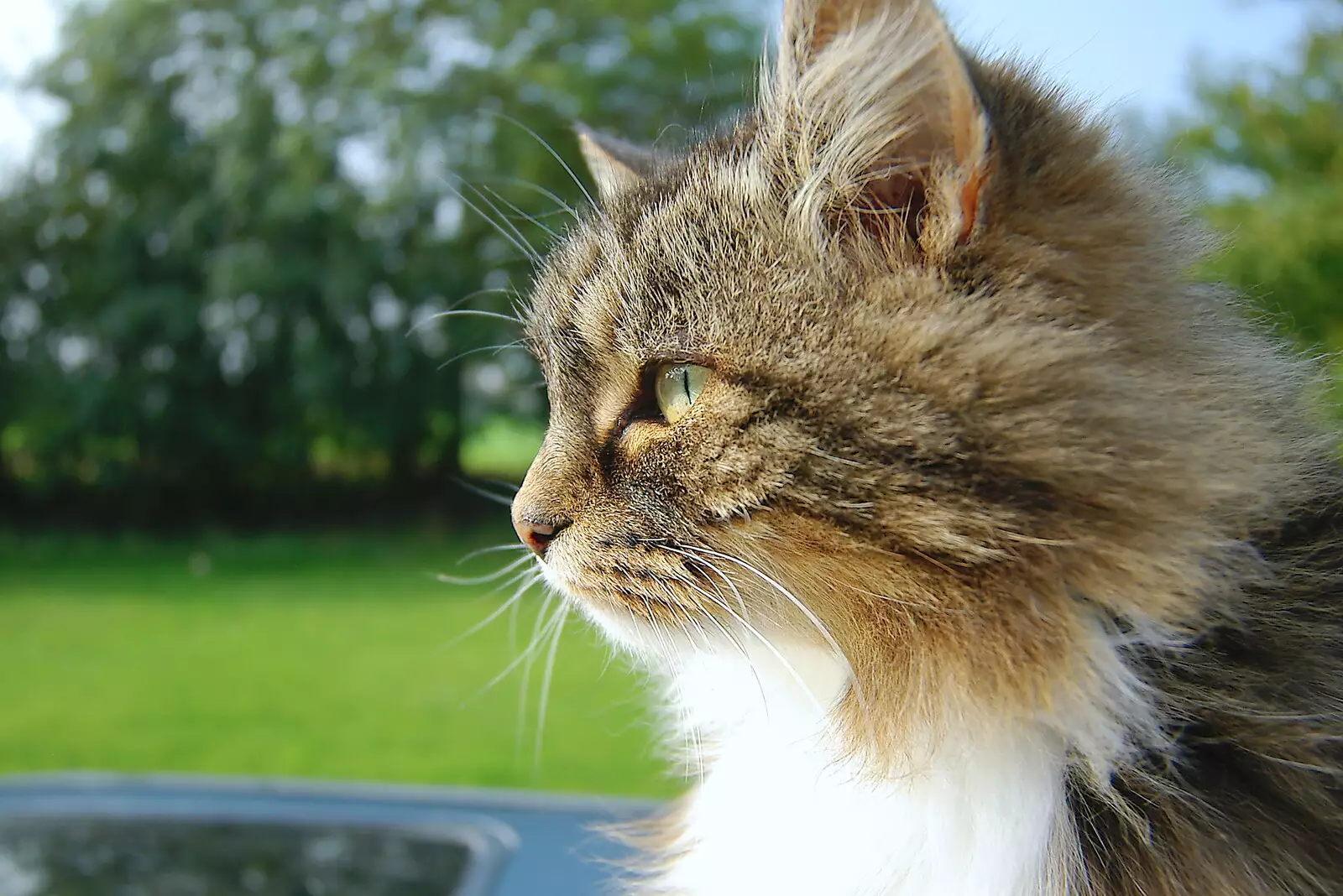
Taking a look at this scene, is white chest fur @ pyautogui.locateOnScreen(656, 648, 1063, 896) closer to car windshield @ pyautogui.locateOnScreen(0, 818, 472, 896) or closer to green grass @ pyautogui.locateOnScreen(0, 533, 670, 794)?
green grass @ pyautogui.locateOnScreen(0, 533, 670, 794)

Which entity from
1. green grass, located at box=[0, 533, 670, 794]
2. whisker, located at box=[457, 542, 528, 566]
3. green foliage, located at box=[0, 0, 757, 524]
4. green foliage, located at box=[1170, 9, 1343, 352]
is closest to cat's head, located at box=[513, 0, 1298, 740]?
whisker, located at box=[457, 542, 528, 566]

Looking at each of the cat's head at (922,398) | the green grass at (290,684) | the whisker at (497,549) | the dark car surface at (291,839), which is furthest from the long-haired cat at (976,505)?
the dark car surface at (291,839)

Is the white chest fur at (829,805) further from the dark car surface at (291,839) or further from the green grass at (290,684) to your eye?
the dark car surface at (291,839)

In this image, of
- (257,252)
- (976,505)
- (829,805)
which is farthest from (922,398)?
(257,252)

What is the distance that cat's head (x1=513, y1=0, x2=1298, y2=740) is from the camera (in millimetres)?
868

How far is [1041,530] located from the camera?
867mm

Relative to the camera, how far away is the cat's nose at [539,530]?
109 cm

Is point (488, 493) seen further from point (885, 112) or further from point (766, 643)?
point (885, 112)

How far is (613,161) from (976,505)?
79 cm

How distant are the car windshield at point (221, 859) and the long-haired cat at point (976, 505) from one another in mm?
899

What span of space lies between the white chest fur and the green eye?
0.27 m

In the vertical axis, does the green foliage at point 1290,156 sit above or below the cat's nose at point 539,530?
above

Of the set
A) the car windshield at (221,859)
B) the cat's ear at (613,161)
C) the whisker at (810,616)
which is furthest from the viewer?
the car windshield at (221,859)

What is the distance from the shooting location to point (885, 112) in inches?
36.0
